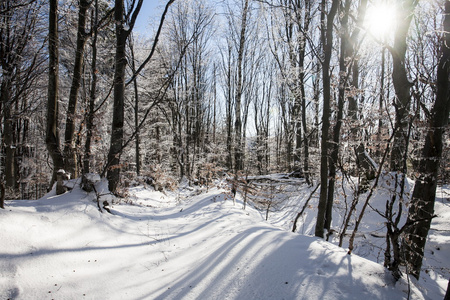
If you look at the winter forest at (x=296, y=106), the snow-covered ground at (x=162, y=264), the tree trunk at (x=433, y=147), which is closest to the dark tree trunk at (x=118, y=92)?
the winter forest at (x=296, y=106)

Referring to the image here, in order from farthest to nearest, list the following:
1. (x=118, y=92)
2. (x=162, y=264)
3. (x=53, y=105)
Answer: (x=118, y=92) → (x=53, y=105) → (x=162, y=264)

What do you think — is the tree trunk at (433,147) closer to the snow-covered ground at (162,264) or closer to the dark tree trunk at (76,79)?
the snow-covered ground at (162,264)

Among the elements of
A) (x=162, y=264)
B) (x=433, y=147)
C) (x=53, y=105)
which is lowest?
(x=162, y=264)

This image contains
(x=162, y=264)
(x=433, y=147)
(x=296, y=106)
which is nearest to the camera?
(x=162, y=264)

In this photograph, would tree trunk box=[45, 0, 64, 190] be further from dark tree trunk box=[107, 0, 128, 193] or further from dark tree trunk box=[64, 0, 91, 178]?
dark tree trunk box=[107, 0, 128, 193]

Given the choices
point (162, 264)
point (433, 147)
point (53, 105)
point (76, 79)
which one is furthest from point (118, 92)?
point (433, 147)

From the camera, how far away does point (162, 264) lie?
2.57 meters

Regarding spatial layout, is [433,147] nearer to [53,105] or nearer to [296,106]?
[53,105]

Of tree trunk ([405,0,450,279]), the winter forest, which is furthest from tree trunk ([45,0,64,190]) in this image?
tree trunk ([405,0,450,279])

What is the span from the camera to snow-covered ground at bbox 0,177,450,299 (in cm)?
181

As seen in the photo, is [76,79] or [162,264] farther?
[76,79]

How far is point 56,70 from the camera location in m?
4.05

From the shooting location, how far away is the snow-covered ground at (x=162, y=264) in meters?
1.81

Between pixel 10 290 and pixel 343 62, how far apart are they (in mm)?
4916
